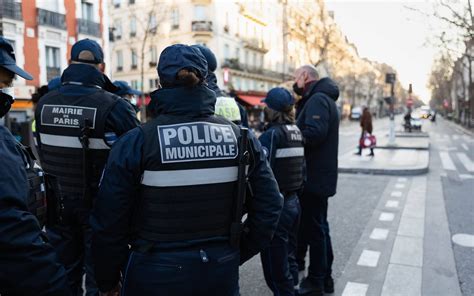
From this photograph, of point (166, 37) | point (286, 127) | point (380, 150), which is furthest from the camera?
point (166, 37)

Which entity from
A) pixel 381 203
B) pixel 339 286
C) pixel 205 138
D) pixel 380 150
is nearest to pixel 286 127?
pixel 205 138

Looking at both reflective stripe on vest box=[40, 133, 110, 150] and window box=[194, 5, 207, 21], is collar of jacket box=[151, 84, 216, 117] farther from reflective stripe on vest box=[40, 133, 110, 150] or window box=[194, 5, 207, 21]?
window box=[194, 5, 207, 21]

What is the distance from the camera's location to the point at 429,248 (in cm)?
501

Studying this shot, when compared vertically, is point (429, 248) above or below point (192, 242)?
below

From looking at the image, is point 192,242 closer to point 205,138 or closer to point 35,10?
point 205,138

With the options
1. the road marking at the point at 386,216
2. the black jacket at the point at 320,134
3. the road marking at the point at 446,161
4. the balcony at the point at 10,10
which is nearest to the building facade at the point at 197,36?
the balcony at the point at 10,10

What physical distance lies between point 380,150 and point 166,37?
1024 inches

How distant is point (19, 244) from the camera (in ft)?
5.13

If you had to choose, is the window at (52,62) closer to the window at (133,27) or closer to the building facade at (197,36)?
the building facade at (197,36)

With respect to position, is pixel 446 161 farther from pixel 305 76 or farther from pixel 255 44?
pixel 255 44

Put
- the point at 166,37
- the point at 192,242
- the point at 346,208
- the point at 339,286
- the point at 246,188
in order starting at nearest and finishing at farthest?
1. the point at 192,242
2. the point at 246,188
3. the point at 339,286
4. the point at 346,208
5. the point at 166,37

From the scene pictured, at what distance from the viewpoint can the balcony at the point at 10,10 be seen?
17.1m

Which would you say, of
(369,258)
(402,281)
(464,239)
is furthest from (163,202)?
(464,239)

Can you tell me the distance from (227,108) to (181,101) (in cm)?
165
